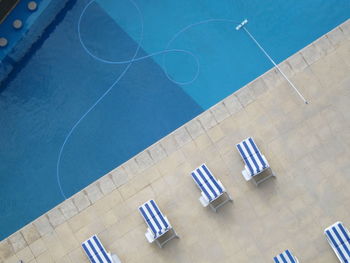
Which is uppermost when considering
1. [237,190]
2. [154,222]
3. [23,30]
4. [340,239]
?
[23,30]

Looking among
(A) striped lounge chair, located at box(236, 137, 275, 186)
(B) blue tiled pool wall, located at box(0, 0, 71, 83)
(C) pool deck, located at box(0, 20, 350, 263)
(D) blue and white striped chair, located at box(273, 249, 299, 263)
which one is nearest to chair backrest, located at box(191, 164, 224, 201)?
(C) pool deck, located at box(0, 20, 350, 263)

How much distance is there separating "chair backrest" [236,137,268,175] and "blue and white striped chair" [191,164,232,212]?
0.98 m

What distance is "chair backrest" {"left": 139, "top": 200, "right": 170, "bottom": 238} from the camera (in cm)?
1502

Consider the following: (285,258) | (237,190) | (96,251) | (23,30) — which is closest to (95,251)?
(96,251)

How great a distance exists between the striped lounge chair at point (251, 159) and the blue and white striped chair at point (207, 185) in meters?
0.85

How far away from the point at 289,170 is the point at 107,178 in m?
5.19

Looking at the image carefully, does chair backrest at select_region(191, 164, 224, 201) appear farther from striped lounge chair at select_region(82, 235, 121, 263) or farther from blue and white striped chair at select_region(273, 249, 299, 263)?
striped lounge chair at select_region(82, 235, 121, 263)

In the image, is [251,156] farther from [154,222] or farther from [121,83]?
[121,83]

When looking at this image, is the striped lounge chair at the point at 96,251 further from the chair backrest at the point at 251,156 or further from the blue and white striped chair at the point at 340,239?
the blue and white striped chair at the point at 340,239

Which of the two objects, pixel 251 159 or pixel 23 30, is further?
pixel 23 30

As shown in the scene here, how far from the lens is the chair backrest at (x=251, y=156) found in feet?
49.8

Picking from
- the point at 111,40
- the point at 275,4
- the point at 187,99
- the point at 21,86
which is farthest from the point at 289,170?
the point at 21,86

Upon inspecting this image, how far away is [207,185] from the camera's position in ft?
49.8

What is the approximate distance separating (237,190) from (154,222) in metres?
2.54
